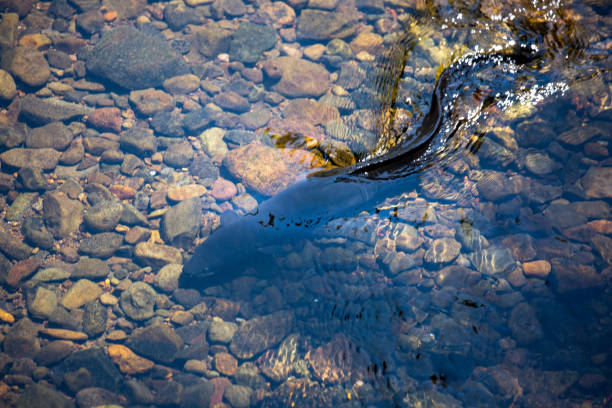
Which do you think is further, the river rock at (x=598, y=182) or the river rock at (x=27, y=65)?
the river rock at (x=27, y=65)

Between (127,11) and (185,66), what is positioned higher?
(127,11)

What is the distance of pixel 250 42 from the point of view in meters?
6.75

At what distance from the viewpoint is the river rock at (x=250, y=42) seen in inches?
262

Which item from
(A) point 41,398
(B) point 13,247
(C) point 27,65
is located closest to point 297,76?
(C) point 27,65

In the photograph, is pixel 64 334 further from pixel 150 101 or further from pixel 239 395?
pixel 150 101

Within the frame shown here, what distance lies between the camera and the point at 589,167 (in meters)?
4.61

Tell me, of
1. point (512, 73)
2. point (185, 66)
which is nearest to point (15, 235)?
point (185, 66)

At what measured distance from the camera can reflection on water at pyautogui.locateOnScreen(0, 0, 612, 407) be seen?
3.72 metres

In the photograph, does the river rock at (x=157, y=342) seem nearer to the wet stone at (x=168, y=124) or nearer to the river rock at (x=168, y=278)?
the river rock at (x=168, y=278)

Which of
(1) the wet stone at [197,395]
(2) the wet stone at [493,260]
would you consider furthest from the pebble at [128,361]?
(2) the wet stone at [493,260]

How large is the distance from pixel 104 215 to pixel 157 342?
2117 millimetres

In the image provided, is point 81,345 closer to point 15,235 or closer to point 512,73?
point 15,235

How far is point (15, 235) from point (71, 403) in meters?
2.64

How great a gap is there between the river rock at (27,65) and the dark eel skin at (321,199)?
4428 millimetres
